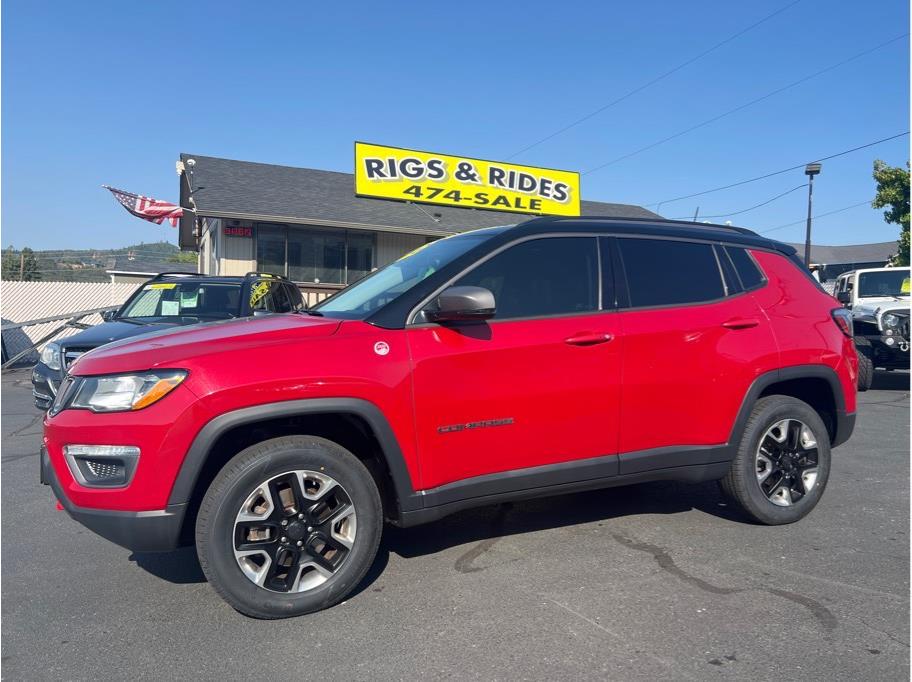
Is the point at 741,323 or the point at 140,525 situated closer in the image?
the point at 140,525

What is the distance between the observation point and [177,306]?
8.43m

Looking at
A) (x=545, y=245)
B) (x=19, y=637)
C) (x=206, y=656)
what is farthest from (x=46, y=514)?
(x=545, y=245)

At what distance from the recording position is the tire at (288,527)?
3.13 metres

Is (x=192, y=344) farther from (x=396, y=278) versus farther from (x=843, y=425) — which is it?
(x=843, y=425)

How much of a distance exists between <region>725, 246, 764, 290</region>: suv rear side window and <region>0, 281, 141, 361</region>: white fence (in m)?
18.1

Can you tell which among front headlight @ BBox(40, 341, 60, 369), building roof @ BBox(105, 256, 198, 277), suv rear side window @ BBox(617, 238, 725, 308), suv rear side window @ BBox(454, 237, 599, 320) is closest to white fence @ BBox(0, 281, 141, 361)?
building roof @ BBox(105, 256, 198, 277)

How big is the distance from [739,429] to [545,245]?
1641mm

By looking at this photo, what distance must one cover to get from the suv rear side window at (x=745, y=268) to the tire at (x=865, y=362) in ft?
22.6

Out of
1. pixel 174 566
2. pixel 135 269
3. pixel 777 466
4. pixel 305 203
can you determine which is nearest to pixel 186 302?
pixel 174 566

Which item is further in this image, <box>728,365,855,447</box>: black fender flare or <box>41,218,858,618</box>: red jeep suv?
<box>728,365,855,447</box>: black fender flare

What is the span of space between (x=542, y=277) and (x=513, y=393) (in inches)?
27.8

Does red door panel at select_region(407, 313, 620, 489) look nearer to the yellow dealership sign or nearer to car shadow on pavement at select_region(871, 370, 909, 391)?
car shadow on pavement at select_region(871, 370, 909, 391)

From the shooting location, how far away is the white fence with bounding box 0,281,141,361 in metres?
18.4

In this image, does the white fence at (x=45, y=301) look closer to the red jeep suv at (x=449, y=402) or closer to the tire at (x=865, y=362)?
the red jeep suv at (x=449, y=402)
